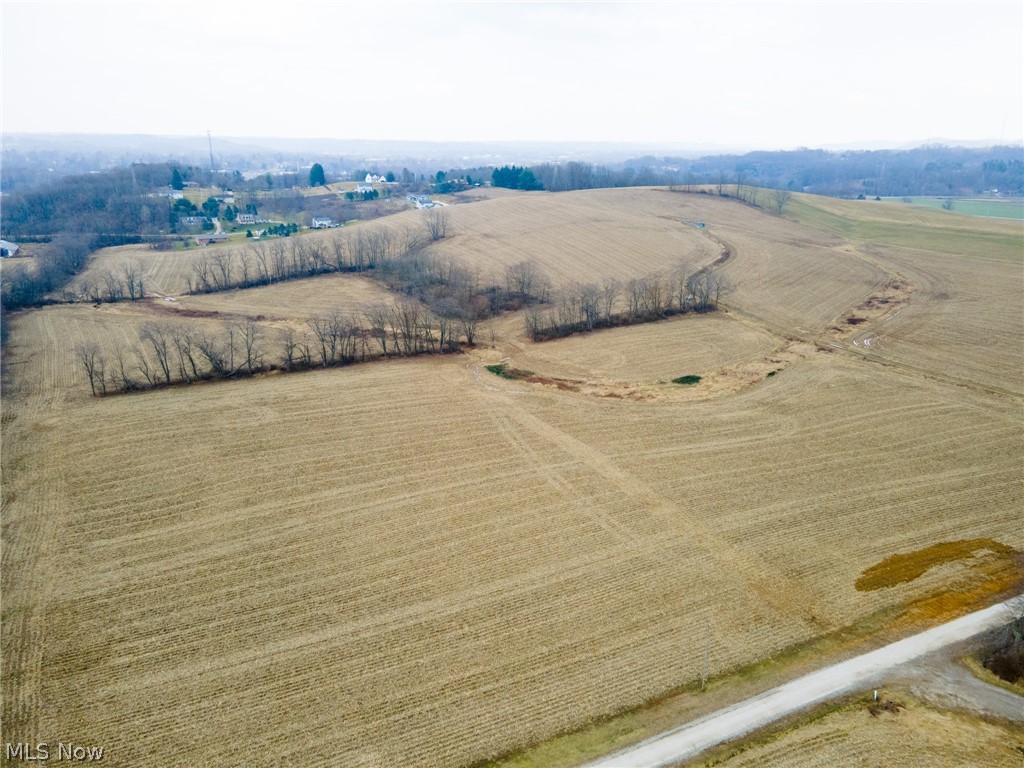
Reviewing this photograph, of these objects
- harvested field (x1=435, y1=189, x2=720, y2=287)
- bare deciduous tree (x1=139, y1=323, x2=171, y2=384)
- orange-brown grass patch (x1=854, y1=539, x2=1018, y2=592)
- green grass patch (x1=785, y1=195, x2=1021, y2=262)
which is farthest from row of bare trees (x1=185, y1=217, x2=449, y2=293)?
green grass patch (x1=785, y1=195, x2=1021, y2=262)

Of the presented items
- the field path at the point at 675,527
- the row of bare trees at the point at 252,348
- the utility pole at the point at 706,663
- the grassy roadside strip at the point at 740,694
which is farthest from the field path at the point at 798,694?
the row of bare trees at the point at 252,348

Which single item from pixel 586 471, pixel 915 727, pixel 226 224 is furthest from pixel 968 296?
pixel 226 224

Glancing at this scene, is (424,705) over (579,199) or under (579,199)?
under

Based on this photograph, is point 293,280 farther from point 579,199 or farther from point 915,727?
point 915,727

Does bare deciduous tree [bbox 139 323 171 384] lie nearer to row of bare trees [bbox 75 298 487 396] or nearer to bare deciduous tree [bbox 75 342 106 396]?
row of bare trees [bbox 75 298 487 396]

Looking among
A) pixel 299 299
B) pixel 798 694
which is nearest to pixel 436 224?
pixel 299 299

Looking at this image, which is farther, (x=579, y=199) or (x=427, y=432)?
(x=579, y=199)

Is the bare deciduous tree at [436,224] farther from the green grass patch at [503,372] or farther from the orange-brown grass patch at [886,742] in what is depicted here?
the orange-brown grass patch at [886,742]
